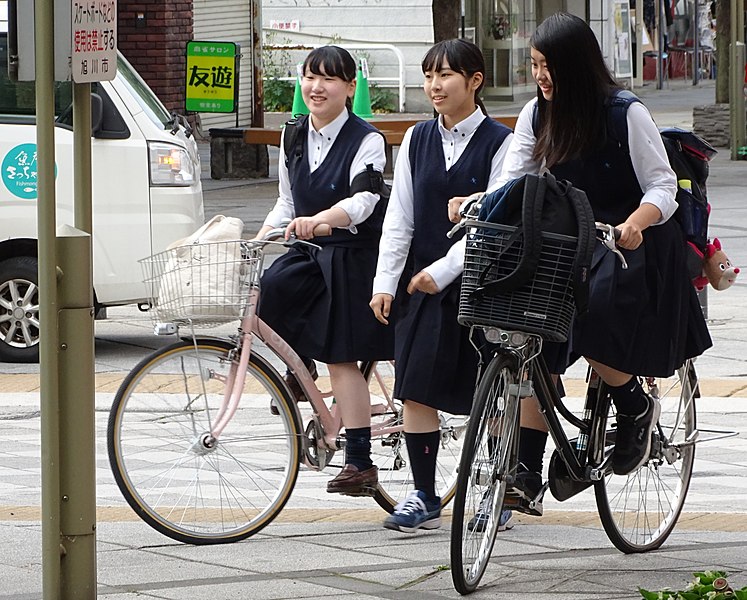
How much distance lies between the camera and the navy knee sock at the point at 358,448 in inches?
213

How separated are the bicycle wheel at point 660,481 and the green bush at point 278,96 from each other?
83.5 ft

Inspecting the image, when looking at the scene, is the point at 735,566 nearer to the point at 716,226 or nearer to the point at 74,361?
the point at 74,361

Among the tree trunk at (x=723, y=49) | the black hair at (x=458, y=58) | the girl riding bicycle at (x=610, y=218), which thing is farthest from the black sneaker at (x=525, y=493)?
the tree trunk at (x=723, y=49)

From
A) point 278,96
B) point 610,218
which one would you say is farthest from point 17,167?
point 278,96

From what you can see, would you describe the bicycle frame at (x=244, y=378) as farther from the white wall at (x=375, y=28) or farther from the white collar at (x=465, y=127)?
Result: the white wall at (x=375, y=28)

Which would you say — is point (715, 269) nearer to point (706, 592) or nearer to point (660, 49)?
point (706, 592)

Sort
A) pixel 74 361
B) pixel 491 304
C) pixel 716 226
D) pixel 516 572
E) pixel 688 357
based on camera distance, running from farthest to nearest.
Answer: pixel 716 226, pixel 688 357, pixel 516 572, pixel 491 304, pixel 74 361

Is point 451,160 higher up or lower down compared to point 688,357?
higher up

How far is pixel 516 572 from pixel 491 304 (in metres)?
0.89

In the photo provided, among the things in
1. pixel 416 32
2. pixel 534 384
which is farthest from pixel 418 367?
pixel 416 32

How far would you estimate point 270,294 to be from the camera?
5.42 m

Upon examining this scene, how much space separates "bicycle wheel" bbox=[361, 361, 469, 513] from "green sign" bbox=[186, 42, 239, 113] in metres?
11.7

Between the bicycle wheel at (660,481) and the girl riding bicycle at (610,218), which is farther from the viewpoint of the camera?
the bicycle wheel at (660,481)

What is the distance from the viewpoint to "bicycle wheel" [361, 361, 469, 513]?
5621mm
